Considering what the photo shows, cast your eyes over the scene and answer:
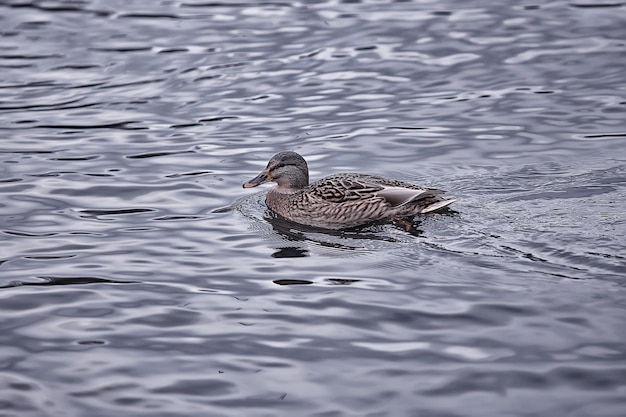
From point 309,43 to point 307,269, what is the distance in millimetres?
9277

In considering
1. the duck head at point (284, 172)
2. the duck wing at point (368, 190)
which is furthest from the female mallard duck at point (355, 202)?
the duck head at point (284, 172)

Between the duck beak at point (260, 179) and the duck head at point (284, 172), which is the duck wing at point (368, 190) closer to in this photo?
the duck head at point (284, 172)

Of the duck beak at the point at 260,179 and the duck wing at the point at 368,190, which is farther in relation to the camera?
the duck beak at the point at 260,179

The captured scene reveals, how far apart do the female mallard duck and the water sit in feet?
0.84

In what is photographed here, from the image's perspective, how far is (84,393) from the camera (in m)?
7.18

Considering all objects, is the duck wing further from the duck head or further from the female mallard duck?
the duck head

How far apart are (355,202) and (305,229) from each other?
1.96ft

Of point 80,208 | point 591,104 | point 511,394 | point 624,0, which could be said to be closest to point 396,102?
point 591,104

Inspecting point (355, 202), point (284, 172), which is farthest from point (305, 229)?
point (284, 172)

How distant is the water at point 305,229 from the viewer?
23.9 ft

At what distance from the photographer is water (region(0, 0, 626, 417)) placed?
7.27 meters

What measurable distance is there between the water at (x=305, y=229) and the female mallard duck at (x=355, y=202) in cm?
26

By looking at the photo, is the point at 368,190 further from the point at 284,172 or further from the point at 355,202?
the point at 284,172

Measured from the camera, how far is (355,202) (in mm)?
10883
